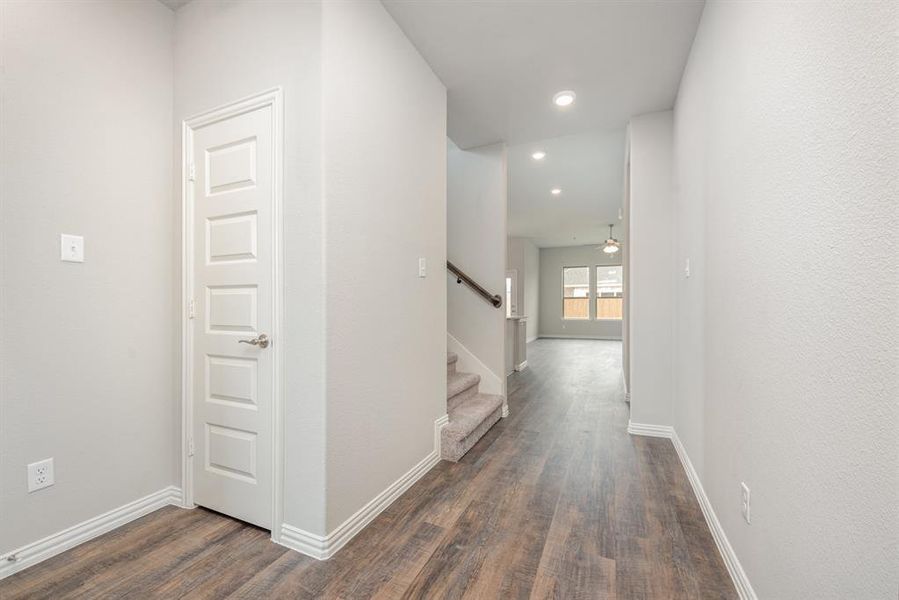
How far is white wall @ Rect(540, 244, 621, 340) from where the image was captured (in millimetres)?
11172

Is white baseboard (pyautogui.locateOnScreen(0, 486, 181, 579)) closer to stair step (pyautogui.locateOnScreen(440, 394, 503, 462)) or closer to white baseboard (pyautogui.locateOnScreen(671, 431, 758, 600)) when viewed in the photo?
stair step (pyautogui.locateOnScreen(440, 394, 503, 462))

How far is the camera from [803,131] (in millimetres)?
1001

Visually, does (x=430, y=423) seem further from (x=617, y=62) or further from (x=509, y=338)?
(x=509, y=338)

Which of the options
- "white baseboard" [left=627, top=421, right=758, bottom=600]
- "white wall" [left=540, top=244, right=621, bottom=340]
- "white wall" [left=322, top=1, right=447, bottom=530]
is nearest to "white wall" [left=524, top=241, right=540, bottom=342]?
"white wall" [left=540, top=244, right=621, bottom=340]

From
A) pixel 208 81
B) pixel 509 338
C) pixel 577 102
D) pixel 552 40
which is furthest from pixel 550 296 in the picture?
pixel 208 81

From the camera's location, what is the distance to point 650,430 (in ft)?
10.1

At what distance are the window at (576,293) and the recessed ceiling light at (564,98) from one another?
9062 mm

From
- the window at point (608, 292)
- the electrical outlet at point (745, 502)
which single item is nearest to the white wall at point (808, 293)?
the electrical outlet at point (745, 502)

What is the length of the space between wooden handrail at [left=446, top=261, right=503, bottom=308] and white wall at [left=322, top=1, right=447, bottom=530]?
96cm

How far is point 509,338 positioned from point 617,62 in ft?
12.1

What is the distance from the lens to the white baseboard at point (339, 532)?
1623mm

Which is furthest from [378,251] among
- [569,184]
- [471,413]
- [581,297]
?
[581,297]

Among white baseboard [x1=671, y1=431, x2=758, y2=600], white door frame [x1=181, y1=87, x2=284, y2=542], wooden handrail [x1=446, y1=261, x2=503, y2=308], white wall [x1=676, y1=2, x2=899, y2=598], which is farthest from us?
wooden handrail [x1=446, y1=261, x2=503, y2=308]

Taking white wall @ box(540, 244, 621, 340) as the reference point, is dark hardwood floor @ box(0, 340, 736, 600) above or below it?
below
